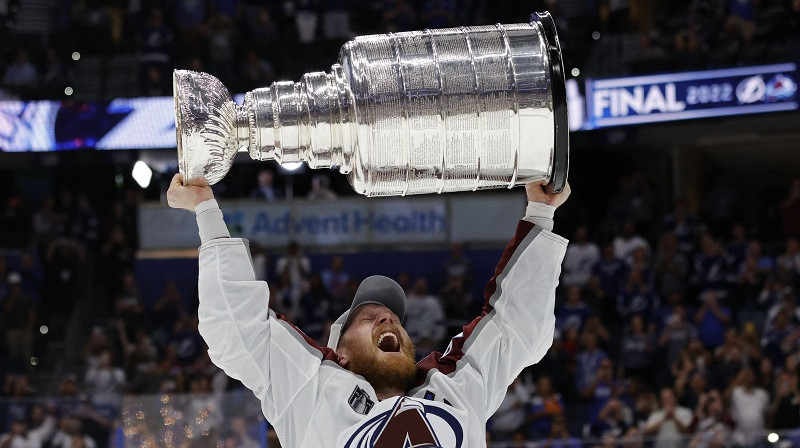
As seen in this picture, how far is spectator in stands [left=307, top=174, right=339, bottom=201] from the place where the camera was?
476 inches

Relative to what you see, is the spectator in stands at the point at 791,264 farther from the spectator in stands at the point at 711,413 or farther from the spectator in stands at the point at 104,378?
the spectator in stands at the point at 104,378

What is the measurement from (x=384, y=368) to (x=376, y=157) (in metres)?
0.58

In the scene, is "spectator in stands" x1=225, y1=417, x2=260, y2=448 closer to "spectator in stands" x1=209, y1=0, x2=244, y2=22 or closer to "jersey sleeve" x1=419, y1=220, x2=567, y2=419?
"jersey sleeve" x1=419, y1=220, x2=567, y2=419

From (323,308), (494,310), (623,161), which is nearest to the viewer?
(494,310)

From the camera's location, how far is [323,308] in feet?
34.3

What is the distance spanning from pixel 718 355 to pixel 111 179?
7.32m

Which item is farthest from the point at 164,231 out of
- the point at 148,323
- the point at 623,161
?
the point at 623,161

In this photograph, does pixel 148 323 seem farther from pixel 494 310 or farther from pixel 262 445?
pixel 494 310

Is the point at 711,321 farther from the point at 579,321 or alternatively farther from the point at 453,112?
the point at 453,112

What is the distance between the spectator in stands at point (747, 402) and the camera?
27.2 feet

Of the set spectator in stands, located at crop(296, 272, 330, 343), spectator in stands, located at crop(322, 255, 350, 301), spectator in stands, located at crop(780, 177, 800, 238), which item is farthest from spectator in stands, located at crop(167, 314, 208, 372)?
spectator in stands, located at crop(780, 177, 800, 238)

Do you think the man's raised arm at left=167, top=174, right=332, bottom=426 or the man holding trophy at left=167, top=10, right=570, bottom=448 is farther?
the man's raised arm at left=167, top=174, right=332, bottom=426

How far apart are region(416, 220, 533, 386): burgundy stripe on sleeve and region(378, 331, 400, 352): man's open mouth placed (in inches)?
4.2

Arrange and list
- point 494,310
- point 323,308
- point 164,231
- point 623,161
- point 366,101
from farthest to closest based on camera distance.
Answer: point 623,161, point 164,231, point 323,308, point 494,310, point 366,101
